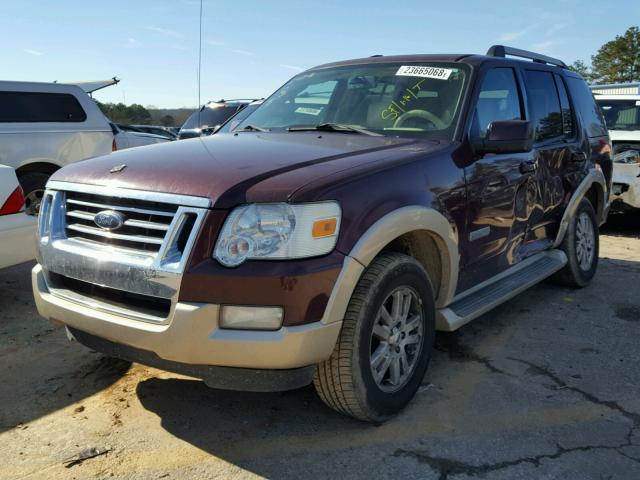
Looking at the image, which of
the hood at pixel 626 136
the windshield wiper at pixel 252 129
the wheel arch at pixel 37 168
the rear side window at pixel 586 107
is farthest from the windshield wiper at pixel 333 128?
the hood at pixel 626 136

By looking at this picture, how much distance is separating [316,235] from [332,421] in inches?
43.0

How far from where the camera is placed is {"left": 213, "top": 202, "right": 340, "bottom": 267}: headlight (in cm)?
251

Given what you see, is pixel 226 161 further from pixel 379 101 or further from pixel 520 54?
pixel 520 54

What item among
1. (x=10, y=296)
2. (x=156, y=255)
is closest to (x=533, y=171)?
(x=156, y=255)

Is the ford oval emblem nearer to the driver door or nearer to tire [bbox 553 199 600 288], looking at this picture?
the driver door

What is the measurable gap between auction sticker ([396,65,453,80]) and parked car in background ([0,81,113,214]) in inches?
→ 189

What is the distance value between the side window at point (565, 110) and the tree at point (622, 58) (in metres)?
46.4

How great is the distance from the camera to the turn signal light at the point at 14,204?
14.9ft

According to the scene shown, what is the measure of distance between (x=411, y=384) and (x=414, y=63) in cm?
217

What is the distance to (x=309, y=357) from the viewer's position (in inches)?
101

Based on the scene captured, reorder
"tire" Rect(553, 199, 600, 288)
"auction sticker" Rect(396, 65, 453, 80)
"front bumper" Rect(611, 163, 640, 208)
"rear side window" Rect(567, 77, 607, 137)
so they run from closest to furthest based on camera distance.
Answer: "auction sticker" Rect(396, 65, 453, 80), "tire" Rect(553, 199, 600, 288), "rear side window" Rect(567, 77, 607, 137), "front bumper" Rect(611, 163, 640, 208)

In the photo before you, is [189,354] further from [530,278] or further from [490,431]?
[530,278]

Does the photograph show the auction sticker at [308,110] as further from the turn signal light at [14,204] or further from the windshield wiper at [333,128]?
the turn signal light at [14,204]

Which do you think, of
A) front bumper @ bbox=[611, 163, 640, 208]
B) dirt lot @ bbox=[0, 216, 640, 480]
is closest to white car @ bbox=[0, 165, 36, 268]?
dirt lot @ bbox=[0, 216, 640, 480]
